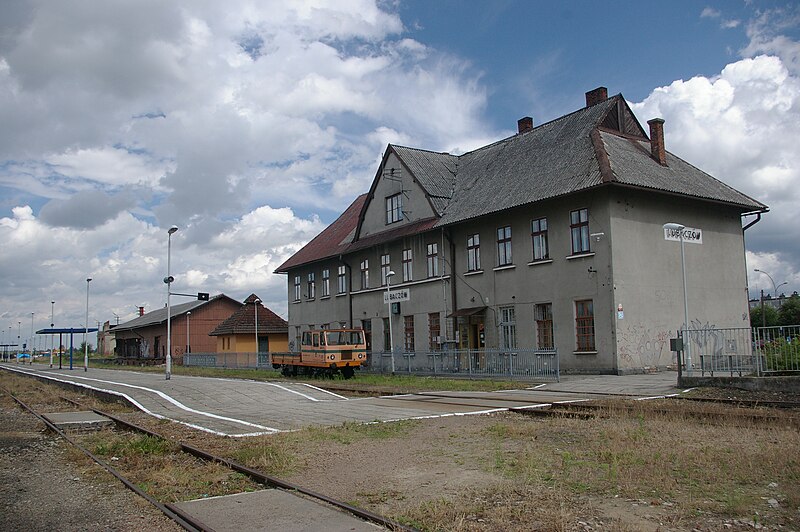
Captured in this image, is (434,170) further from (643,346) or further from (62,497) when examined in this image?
(62,497)

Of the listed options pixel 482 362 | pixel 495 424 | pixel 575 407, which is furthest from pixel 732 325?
pixel 495 424

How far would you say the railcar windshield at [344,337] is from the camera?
31703 millimetres

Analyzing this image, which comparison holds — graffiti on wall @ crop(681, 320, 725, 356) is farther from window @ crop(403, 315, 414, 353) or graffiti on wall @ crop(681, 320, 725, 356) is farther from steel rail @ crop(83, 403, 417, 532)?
window @ crop(403, 315, 414, 353)

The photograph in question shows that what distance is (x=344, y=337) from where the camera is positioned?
3219cm

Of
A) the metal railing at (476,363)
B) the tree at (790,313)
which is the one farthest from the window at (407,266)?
the tree at (790,313)

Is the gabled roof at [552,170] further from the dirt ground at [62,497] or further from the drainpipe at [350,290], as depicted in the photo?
the dirt ground at [62,497]

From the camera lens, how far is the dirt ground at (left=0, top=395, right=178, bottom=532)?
7.13 meters

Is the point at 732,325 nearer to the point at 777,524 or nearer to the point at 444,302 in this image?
the point at 444,302

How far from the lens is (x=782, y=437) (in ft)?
32.9

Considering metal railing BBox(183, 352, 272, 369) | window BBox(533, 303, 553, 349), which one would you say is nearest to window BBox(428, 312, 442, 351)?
window BBox(533, 303, 553, 349)

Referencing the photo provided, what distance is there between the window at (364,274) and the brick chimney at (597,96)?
15273mm

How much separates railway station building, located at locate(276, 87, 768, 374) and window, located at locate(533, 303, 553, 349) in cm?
4

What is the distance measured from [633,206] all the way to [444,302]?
35.2 feet

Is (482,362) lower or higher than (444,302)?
lower
